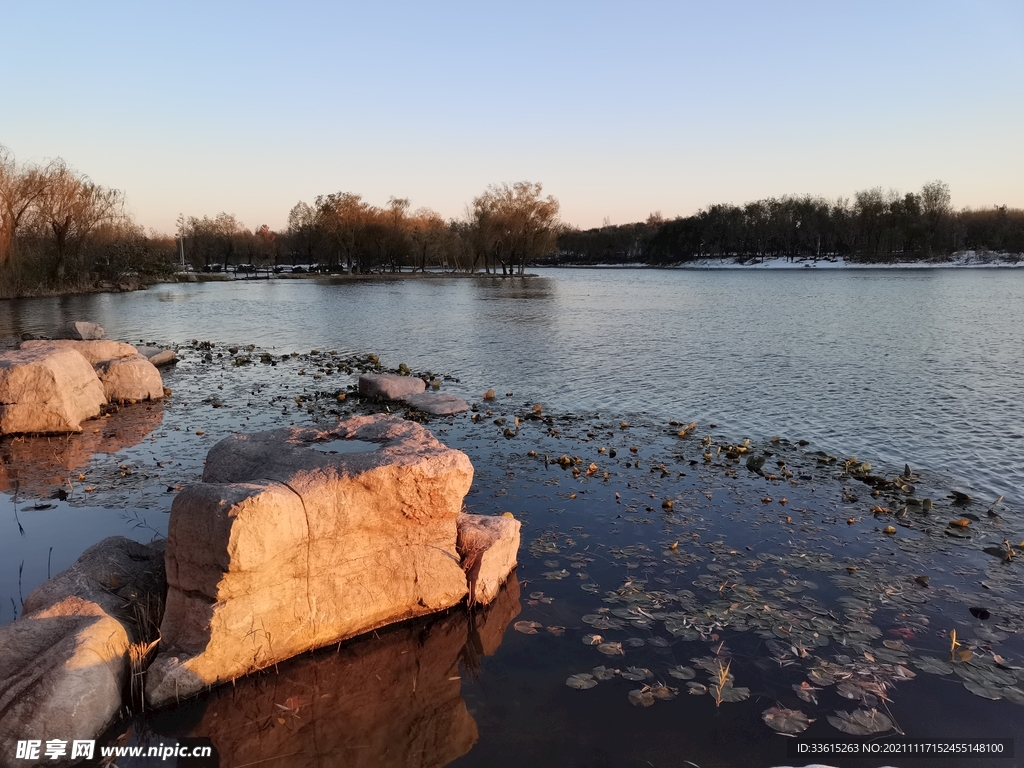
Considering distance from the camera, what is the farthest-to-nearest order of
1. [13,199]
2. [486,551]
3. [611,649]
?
[13,199] < [486,551] < [611,649]

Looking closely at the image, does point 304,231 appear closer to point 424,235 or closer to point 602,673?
point 424,235

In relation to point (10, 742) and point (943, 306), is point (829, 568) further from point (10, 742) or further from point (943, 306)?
point (943, 306)

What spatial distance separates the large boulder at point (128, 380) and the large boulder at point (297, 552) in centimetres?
1226

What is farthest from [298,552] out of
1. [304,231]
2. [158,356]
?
[304,231]

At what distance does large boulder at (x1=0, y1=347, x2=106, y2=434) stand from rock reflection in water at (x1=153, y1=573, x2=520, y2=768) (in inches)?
474

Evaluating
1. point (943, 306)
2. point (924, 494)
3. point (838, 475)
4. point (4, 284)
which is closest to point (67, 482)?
point (838, 475)

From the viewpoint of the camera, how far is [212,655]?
246 inches

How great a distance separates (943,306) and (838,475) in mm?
43186

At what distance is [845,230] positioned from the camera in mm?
125125

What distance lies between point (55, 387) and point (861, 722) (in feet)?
56.4

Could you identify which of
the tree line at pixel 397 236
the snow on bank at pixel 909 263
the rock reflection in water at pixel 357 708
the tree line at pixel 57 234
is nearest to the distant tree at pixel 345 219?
the tree line at pixel 397 236

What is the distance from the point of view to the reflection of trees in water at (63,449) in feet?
39.2

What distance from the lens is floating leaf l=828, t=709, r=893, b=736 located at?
583 centimetres

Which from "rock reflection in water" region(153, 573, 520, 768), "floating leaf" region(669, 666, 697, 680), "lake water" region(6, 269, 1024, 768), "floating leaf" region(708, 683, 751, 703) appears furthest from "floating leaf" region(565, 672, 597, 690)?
"floating leaf" region(708, 683, 751, 703)
